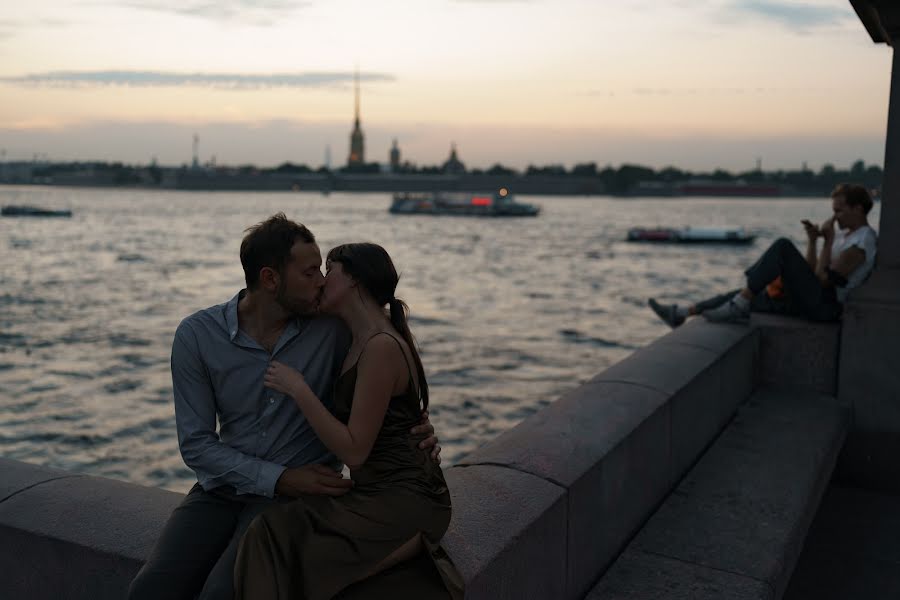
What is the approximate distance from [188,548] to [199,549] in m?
0.02

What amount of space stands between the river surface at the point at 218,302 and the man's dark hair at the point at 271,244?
22.8 ft

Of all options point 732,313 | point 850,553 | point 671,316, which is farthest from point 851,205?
point 850,553

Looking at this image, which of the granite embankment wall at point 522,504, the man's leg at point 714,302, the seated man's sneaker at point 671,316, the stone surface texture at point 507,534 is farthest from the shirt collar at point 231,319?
the seated man's sneaker at point 671,316

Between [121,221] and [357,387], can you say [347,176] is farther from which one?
[357,387]

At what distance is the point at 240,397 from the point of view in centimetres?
199

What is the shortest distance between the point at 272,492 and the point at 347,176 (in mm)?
150033

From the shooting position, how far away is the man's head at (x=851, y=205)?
15.6 feet

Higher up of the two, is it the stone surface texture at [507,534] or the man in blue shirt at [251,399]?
the man in blue shirt at [251,399]

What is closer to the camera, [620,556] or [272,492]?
[272,492]

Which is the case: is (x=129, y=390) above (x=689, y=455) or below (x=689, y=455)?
below

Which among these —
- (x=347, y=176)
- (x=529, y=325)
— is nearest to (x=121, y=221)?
(x=529, y=325)

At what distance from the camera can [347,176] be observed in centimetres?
14988

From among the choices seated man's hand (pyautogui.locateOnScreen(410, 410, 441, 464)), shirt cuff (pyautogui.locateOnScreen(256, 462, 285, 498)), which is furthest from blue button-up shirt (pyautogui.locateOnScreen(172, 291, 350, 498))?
seated man's hand (pyautogui.locateOnScreen(410, 410, 441, 464))

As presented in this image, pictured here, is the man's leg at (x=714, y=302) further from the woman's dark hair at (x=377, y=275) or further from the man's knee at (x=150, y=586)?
the man's knee at (x=150, y=586)
